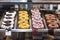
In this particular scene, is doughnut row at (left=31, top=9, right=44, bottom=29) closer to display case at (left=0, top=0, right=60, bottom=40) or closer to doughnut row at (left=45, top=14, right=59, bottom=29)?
display case at (left=0, top=0, right=60, bottom=40)

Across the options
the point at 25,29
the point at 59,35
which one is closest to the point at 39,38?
the point at 59,35

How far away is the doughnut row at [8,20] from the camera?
5.72ft

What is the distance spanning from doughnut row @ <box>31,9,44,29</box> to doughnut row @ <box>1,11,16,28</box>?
0.95 ft

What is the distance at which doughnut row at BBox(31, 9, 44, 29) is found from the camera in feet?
5.86

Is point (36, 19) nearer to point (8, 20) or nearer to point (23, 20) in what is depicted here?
point (23, 20)

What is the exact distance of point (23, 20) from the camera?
1947 millimetres

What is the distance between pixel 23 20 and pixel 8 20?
0.70 ft

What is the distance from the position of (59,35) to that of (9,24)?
85cm

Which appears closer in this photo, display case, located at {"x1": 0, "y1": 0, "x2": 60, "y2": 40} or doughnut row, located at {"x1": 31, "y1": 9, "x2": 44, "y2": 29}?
display case, located at {"x1": 0, "y1": 0, "x2": 60, "y2": 40}

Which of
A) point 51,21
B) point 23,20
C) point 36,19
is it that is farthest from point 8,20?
point 51,21

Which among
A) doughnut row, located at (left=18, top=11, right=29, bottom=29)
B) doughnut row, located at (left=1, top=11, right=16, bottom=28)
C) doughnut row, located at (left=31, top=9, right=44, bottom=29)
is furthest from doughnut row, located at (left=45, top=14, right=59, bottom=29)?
doughnut row, located at (left=1, top=11, right=16, bottom=28)

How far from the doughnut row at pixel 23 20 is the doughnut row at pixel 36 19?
0.31ft

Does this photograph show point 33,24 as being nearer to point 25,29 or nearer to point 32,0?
point 25,29

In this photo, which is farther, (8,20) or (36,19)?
(36,19)
